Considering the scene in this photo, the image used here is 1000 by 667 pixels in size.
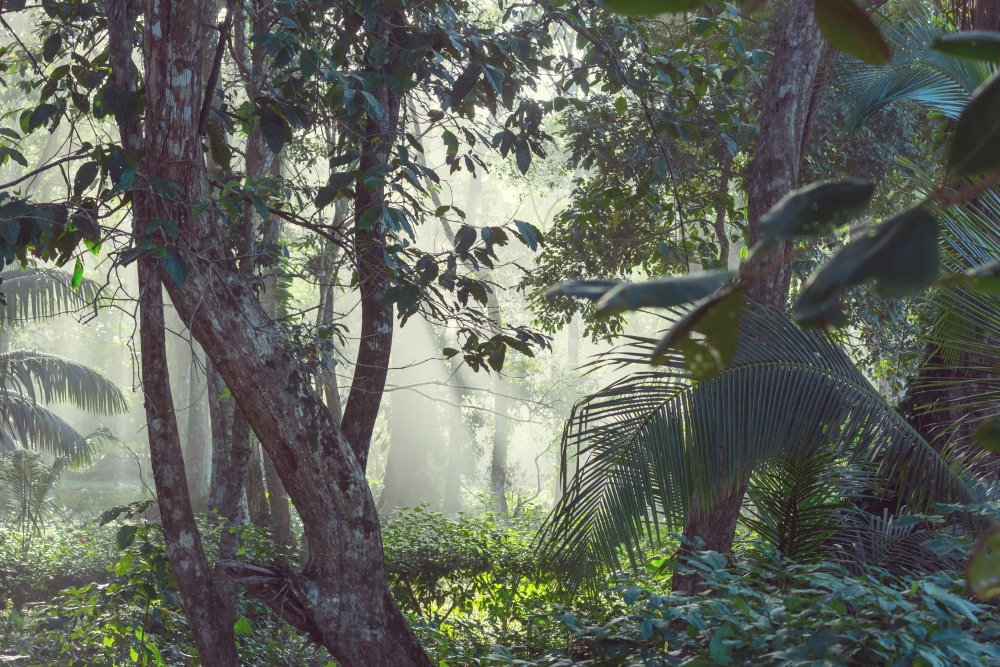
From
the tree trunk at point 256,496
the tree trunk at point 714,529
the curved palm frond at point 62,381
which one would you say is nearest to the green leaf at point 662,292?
the tree trunk at point 714,529

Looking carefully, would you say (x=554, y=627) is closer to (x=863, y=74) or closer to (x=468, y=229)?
(x=468, y=229)

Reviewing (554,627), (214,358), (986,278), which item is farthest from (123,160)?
(986,278)

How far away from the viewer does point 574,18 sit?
12.5ft

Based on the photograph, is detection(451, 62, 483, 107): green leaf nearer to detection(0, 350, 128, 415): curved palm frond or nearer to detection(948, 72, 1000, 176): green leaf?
detection(948, 72, 1000, 176): green leaf

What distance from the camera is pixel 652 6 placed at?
1.40 feet

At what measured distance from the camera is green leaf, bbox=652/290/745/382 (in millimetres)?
385

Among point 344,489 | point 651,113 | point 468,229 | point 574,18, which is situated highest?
point 574,18

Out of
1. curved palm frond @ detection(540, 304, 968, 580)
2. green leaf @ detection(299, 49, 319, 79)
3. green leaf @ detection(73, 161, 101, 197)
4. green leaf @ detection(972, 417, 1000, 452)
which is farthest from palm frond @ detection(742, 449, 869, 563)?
green leaf @ detection(972, 417, 1000, 452)

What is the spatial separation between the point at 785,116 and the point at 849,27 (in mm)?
3933

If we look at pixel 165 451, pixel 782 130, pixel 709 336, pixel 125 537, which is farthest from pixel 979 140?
pixel 782 130

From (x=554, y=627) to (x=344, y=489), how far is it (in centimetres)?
131

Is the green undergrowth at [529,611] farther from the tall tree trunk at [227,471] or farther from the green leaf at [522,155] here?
the green leaf at [522,155]

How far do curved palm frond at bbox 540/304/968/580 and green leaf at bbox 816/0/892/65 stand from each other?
2.49 metres

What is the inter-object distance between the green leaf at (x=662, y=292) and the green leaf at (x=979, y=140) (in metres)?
0.14
